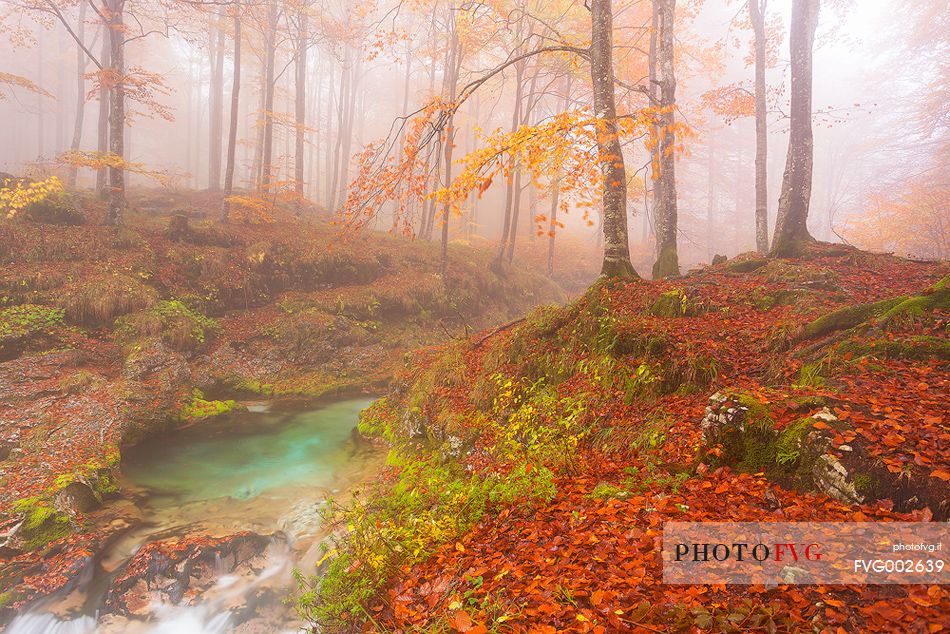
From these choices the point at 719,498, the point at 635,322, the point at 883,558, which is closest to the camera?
the point at 883,558

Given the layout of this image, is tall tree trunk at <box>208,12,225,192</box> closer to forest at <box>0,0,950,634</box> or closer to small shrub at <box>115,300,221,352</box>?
forest at <box>0,0,950,634</box>

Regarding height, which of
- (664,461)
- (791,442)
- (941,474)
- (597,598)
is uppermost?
(941,474)

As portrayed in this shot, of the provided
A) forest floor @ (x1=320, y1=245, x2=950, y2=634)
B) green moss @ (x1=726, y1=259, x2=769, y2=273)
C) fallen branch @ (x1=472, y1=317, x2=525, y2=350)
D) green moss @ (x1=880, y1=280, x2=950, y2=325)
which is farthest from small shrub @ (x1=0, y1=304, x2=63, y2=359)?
green moss @ (x1=880, y1=280, x2=950, y2=325)

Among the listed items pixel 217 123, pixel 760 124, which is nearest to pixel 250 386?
pixel 760 124

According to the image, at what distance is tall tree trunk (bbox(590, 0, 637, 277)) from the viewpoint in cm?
795

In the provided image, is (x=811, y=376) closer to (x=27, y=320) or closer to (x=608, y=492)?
(x=608, y=492)

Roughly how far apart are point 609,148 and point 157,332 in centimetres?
1303

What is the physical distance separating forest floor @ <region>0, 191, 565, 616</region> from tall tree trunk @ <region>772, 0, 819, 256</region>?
969 cm

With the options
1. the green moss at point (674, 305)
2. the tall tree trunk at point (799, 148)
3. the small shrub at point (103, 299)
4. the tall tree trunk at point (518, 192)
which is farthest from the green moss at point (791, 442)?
the small shrub at point (103, 299)

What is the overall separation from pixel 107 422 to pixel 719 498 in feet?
37.6

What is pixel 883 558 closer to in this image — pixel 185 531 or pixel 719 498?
pixel 719 498

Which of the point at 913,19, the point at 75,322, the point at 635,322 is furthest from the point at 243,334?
the point at 913,19

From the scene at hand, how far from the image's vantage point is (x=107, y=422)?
9188 mm

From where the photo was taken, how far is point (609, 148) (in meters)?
7.96
